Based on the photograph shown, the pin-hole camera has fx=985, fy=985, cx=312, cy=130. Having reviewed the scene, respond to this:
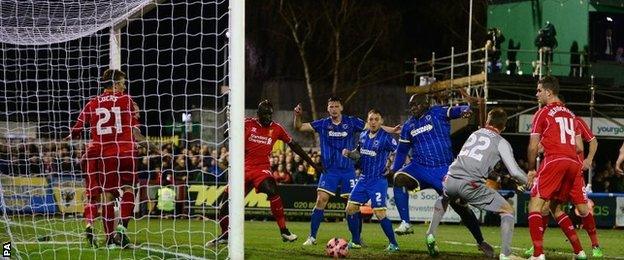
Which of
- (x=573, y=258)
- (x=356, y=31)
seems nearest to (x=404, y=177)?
(x=573, y=258)

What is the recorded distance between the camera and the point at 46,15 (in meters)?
13.5

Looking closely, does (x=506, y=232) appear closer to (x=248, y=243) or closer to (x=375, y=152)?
(x=375, y=152)

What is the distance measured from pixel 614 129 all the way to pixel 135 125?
20.2 m

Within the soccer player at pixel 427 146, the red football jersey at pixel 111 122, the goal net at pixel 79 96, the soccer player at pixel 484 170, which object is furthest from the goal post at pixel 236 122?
the soccer player at pixel 427 146

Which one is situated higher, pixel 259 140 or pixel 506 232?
pixel 259 140

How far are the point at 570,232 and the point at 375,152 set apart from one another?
3.26 meters

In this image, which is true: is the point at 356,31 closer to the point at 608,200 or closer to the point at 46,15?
the point at 608,200

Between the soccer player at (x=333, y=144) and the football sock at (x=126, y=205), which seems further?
the soccer player at (x=333, y=144)

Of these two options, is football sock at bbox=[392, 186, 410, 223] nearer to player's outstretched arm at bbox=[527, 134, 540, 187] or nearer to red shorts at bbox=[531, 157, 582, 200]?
red shorts at bbox=[531, 157, 582, 200]

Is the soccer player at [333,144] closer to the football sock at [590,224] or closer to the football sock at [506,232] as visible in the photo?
the football sock at [590,224]

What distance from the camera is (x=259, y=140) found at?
13820 millimetres

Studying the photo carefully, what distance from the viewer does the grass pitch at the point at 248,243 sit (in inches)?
464

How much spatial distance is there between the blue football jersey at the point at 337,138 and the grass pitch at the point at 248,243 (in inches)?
50.5

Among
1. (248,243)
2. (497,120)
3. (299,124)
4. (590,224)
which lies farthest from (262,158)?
(590,224)
